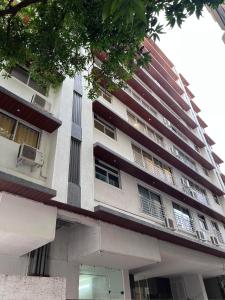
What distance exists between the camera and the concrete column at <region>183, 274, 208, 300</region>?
44.1 feet

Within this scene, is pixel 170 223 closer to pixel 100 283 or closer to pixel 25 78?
pixel 100 283

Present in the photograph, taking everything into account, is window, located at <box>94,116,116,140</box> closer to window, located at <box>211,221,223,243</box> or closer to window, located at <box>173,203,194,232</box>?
window, located at <box>173,203,194,232</box>

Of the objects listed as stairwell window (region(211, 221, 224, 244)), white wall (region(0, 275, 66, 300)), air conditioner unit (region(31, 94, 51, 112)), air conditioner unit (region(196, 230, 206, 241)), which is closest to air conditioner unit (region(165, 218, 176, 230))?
air conditioner unit (region(196, 230, 206, 241))

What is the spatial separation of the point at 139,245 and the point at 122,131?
19.6 feet

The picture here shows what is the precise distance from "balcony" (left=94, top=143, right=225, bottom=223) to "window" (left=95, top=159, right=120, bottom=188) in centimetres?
21

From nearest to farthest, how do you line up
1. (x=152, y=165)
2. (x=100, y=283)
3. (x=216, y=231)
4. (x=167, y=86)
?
(x=100, y=283) → (x=152, y=165) → (x=216, y=231) → (x=167, y=86)

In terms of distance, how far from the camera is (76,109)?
10.1 m

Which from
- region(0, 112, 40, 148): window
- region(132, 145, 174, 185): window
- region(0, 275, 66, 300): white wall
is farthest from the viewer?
region(132, 145, 174, 185): window

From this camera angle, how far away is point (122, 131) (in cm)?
1266

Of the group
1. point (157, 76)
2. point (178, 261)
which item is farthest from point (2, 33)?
point (157, 76)

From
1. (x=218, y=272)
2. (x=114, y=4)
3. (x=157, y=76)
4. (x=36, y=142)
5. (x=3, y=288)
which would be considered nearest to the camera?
(x=114, y=4)

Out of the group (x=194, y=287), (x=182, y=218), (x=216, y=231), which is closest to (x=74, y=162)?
(x=182, y=218)

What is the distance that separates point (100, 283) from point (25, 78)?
335 inches

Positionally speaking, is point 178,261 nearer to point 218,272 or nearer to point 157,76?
point 218,272
